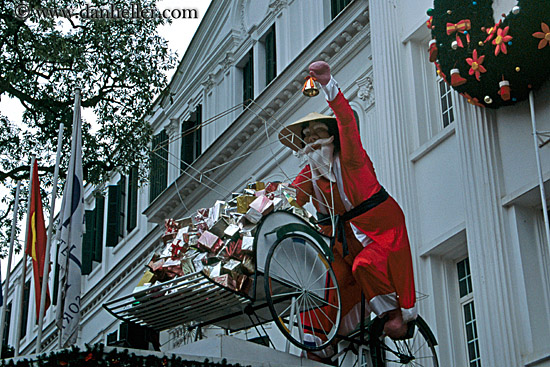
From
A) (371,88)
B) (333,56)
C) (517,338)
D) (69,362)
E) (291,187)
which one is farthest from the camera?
(333,56)

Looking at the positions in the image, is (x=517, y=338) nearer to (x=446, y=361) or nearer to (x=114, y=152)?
(x=446, y=361)

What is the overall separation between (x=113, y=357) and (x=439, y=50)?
521cm

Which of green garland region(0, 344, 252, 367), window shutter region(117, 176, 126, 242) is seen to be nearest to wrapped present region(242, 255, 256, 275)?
green garland region(0, 344, 252, 367)

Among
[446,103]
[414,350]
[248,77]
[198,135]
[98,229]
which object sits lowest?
[414,350]

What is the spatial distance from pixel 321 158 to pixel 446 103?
355 centimetres

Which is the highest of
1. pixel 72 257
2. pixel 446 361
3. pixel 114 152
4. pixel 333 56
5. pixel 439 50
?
pixel 333 56

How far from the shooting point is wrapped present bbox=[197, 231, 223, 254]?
1038 cm

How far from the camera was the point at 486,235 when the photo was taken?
11.1 m

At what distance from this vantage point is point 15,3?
15430 millimetres

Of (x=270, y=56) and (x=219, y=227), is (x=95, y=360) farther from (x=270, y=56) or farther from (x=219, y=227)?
(x=270, y=56)

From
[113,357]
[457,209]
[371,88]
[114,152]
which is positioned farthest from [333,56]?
[113,357]

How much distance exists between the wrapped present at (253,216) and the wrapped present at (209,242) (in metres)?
0.39

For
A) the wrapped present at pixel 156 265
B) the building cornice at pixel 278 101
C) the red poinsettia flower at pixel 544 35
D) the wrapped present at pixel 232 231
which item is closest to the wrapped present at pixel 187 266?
the wrapped present at pixel 156 265

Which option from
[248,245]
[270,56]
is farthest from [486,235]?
[270,56]
